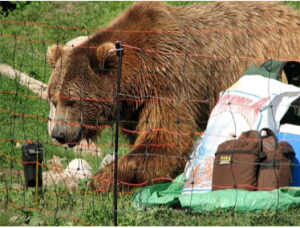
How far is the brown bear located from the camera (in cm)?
706

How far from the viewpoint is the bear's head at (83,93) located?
23.6 ft

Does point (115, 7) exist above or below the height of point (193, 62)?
above

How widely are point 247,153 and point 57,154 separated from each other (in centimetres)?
321

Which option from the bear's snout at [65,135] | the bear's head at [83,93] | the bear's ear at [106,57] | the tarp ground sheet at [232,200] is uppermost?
the bear's ear at [106,57]

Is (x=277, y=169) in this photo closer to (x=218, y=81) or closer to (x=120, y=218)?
(x=120, y=218)

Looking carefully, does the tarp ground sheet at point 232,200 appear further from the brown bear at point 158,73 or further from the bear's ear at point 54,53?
the bear's ear at point 54,53

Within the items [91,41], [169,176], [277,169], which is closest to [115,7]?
[91,41]

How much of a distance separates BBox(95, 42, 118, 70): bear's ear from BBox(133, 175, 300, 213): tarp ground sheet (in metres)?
1.92

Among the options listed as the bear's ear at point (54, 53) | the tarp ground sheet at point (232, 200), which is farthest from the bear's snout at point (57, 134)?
the tarp ground sheet at point (232, 200)

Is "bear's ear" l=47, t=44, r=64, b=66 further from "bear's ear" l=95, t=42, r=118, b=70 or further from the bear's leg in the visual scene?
the bear's leg

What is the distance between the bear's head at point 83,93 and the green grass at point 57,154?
33 centimetres

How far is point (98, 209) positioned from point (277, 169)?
1.53 meters

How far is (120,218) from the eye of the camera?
5270mm

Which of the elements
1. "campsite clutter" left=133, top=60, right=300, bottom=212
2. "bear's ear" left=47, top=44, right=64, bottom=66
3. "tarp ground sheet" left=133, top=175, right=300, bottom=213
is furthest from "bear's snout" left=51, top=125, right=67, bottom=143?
"tarp ground sheet" left=133, top=175, right=300, bottom=213
